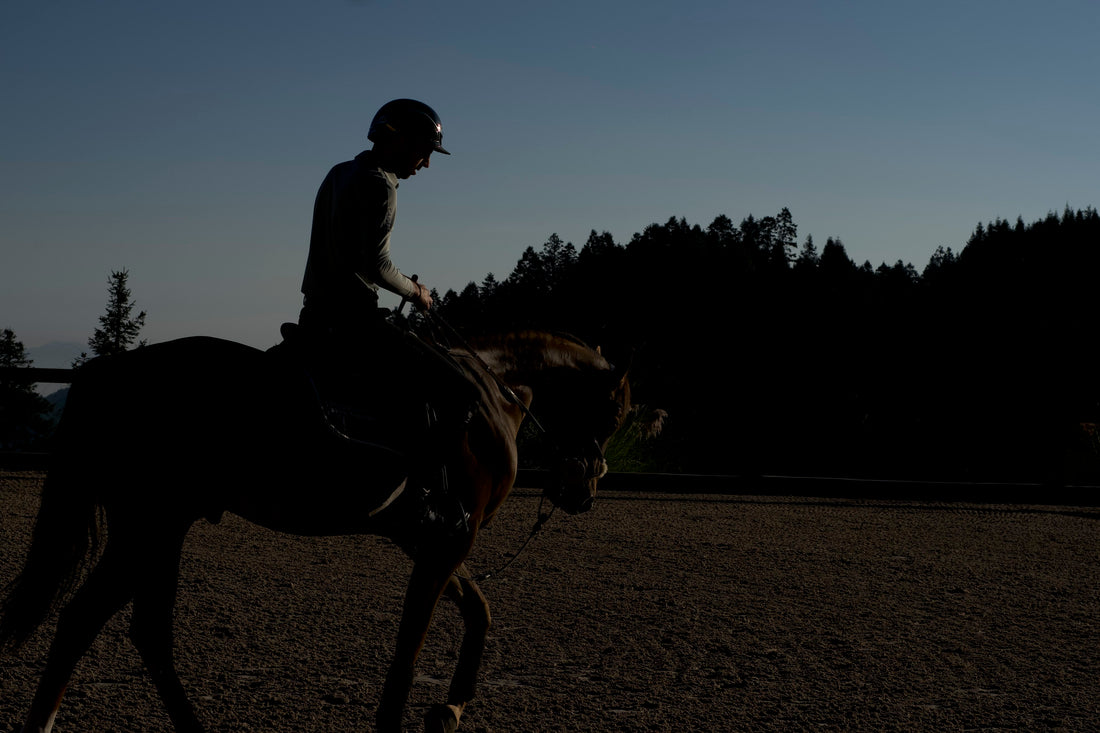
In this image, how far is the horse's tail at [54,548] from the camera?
4.25 meters

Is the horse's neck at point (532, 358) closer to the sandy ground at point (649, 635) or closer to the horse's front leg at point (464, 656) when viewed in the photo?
the horse's front leg at point (464, 656)

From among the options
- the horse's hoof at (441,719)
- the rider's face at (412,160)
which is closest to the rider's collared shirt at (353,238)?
the rider's face at (412,160)

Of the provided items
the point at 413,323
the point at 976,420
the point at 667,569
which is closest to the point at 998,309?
the point at 976,420

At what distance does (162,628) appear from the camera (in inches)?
170

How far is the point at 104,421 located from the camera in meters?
4.19

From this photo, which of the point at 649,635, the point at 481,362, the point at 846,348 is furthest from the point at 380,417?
the point at 846,348

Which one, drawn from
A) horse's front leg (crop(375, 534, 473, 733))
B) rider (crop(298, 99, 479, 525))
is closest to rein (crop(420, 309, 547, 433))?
rider (crop(298, 99, 479, 525))

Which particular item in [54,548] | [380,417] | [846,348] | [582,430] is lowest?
[54,548]

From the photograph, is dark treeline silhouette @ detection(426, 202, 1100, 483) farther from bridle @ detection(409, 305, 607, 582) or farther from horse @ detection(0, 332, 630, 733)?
horse @ detection(0, 332, 630, 733)

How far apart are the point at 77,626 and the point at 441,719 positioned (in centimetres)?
155

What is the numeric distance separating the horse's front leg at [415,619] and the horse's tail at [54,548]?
1.37 meters

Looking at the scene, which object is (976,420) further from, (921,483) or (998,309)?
(921,483)

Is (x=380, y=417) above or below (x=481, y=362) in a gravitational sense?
below

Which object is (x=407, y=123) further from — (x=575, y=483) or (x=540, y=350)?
(x=575, y=483)
